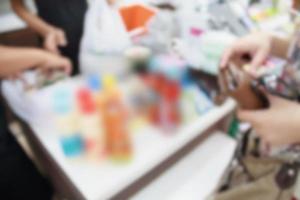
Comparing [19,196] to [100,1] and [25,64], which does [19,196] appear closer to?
[25,64]

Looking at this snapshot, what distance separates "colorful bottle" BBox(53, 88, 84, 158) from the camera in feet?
2.40

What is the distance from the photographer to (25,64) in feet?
2.54

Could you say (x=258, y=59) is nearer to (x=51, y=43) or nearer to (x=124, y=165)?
(x=124, y=165)

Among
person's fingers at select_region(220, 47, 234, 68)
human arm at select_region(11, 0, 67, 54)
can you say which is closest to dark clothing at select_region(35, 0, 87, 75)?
human arm at select_region(11, 0, 67, 54)

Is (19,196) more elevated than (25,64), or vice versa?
(25,64)

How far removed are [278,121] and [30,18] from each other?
2.69 ft

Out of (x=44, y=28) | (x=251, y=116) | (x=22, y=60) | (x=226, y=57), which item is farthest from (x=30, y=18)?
(x=251, y=116)

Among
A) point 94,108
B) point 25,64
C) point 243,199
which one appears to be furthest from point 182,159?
point 25,64

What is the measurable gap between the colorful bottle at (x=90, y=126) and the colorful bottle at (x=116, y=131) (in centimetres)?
3

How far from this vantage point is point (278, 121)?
669 mm

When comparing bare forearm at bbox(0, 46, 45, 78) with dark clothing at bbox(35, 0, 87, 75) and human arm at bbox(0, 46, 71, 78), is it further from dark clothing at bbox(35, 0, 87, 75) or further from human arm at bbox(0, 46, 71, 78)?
dark clothing at bbox(35, 0, 87, 75)

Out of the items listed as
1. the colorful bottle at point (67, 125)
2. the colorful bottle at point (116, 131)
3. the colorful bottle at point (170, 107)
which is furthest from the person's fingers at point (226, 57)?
the colorful bottle at point (67, 125)

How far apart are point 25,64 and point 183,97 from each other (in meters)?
0.42

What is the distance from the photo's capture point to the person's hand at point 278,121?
659 millimetres
